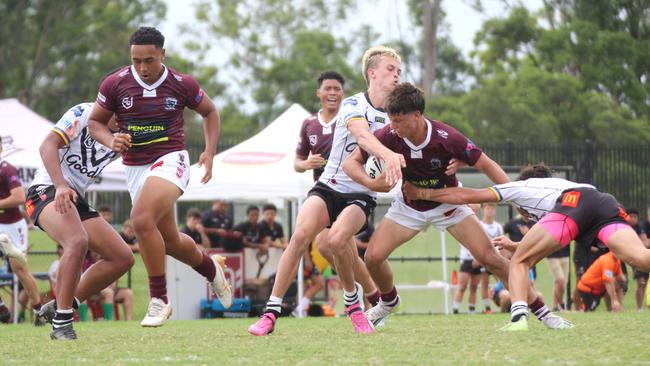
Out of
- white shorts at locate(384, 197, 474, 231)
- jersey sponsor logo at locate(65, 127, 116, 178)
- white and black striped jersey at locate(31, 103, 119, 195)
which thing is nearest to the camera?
white shorts at locate(384, 197, 474, 231)

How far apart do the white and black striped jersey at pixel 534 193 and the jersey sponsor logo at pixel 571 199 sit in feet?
0.28

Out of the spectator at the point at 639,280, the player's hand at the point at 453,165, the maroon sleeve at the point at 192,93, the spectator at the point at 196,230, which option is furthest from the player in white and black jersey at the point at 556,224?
the spectator at the point at 196,230

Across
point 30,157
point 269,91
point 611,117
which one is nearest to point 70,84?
point 269,91

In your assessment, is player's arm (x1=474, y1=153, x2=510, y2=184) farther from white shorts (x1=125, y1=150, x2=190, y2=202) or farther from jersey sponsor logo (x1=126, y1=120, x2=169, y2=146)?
jersey sponsor logo (x1=126, y1=120, x2=169, y2=146)

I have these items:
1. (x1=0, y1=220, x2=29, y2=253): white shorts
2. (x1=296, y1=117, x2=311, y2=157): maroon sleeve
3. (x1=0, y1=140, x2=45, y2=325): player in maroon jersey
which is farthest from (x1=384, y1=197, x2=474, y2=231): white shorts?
(x1=0, y1=220, x2=29, y2=253): white shorts

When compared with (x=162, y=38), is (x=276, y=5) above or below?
above

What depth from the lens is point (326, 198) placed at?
919 centimetres

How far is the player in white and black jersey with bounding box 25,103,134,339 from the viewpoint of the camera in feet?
28.3

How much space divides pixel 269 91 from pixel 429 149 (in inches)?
1639

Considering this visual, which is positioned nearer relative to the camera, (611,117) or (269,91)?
(611,117)

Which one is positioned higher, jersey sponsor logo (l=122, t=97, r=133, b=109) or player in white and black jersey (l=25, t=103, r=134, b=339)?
jersey sponsor logo (l=122, t=97, r=133, b=109)

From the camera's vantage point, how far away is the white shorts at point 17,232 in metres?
14.4

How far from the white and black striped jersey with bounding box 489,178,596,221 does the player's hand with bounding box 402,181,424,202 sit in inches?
22.6

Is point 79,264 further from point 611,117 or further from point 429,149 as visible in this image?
point 611,117
